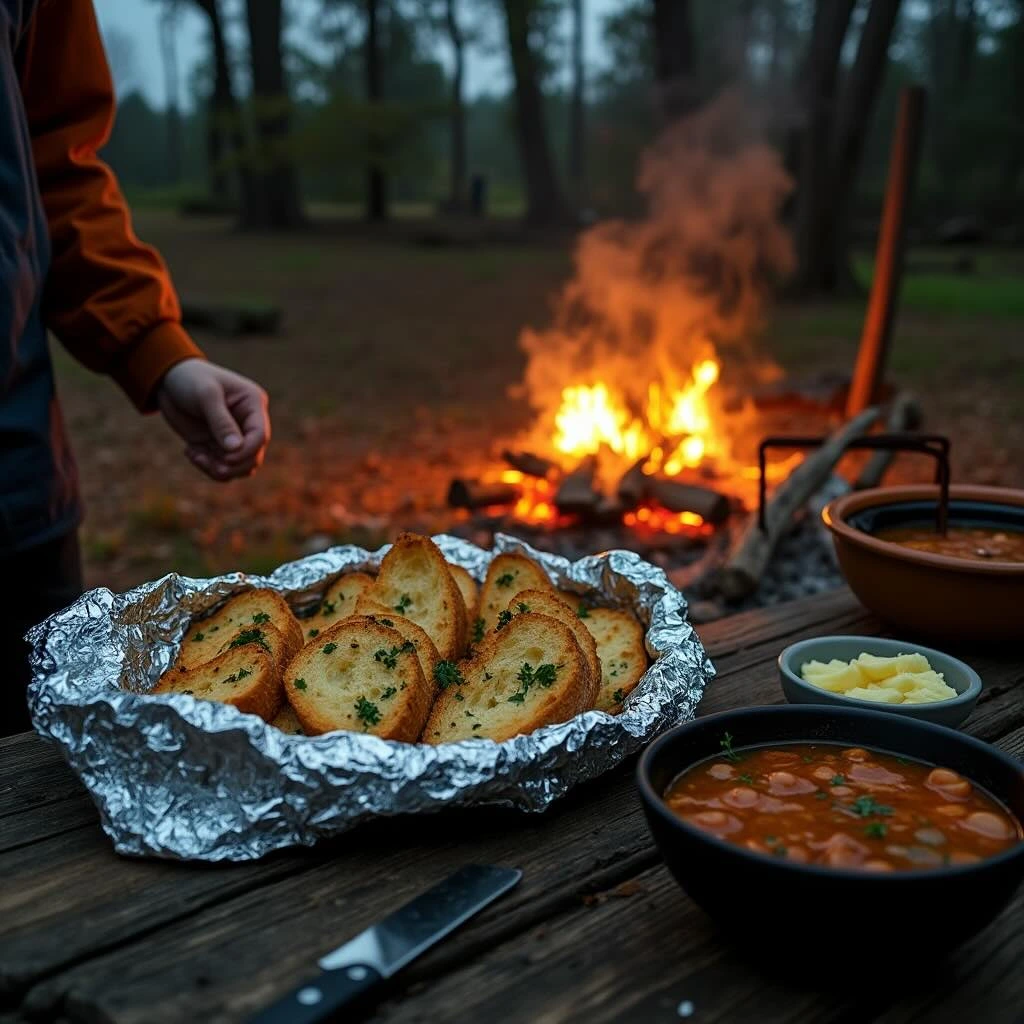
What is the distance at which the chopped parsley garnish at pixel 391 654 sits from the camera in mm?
1771

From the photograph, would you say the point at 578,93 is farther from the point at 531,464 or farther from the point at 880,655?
the point at 880,655

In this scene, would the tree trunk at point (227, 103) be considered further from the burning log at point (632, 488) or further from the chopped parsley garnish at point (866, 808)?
the chopped parsley garnish at point (866, 808)

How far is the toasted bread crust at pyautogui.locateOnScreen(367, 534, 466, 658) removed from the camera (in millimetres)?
2035

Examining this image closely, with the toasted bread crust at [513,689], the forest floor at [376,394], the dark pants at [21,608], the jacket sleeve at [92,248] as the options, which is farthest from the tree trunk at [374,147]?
the toasted bread crust at [513,689]

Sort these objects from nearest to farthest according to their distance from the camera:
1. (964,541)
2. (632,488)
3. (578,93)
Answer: (964,541) → (632,488) → (578,93)

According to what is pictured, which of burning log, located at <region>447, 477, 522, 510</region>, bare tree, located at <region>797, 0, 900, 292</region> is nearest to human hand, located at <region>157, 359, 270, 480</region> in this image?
burning log, located at <region>447, 477, 522, 510</region>

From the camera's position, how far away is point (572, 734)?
163 centimetres

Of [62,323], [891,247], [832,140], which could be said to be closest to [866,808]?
[62,323]

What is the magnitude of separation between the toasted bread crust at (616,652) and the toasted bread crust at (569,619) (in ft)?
0.12

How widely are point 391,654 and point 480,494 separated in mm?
4192

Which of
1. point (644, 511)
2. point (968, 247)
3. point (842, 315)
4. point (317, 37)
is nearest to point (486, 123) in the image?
point (317, 37)

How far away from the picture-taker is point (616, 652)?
2088 mm

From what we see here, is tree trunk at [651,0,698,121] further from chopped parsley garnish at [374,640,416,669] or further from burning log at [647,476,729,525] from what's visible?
chopped parsley garnish at [374,640,416,669]

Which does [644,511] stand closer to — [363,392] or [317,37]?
[363,392]
